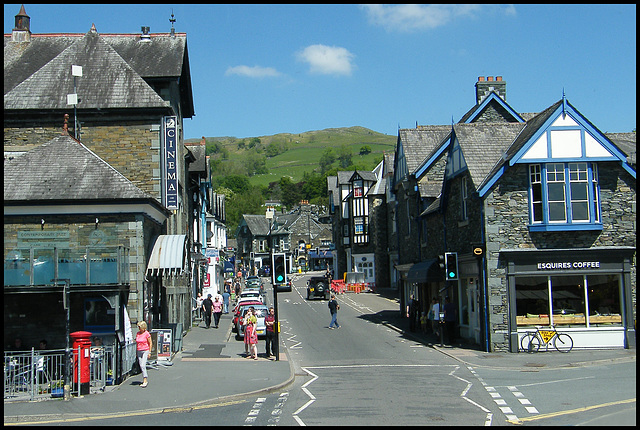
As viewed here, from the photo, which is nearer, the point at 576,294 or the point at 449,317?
the point at 576,294

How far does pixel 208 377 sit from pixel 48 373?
3963 mm

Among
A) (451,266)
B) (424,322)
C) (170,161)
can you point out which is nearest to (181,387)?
(170,161)

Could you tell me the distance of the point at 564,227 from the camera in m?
22.6

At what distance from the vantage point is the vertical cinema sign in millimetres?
24719

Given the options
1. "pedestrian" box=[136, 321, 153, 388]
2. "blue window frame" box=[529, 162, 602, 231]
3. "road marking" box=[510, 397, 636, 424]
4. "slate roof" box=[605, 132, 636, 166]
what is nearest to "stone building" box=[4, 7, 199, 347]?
"pedestrian" box=[136, 321, 153, 388]

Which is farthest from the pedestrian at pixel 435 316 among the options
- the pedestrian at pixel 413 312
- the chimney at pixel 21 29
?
the chimney at pixel 21 29

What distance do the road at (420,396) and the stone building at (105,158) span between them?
6012mm

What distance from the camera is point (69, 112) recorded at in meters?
24.6

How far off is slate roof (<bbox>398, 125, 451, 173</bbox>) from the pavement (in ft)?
35.8

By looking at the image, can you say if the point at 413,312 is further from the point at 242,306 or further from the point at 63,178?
the point at 63,178

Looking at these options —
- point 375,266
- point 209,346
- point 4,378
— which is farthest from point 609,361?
point 375,266

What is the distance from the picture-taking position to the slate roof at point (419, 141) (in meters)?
35.8

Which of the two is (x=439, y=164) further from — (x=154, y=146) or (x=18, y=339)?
(x=18, y=339)

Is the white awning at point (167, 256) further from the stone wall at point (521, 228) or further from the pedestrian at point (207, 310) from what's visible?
the pedestrian at point (207, 310)
